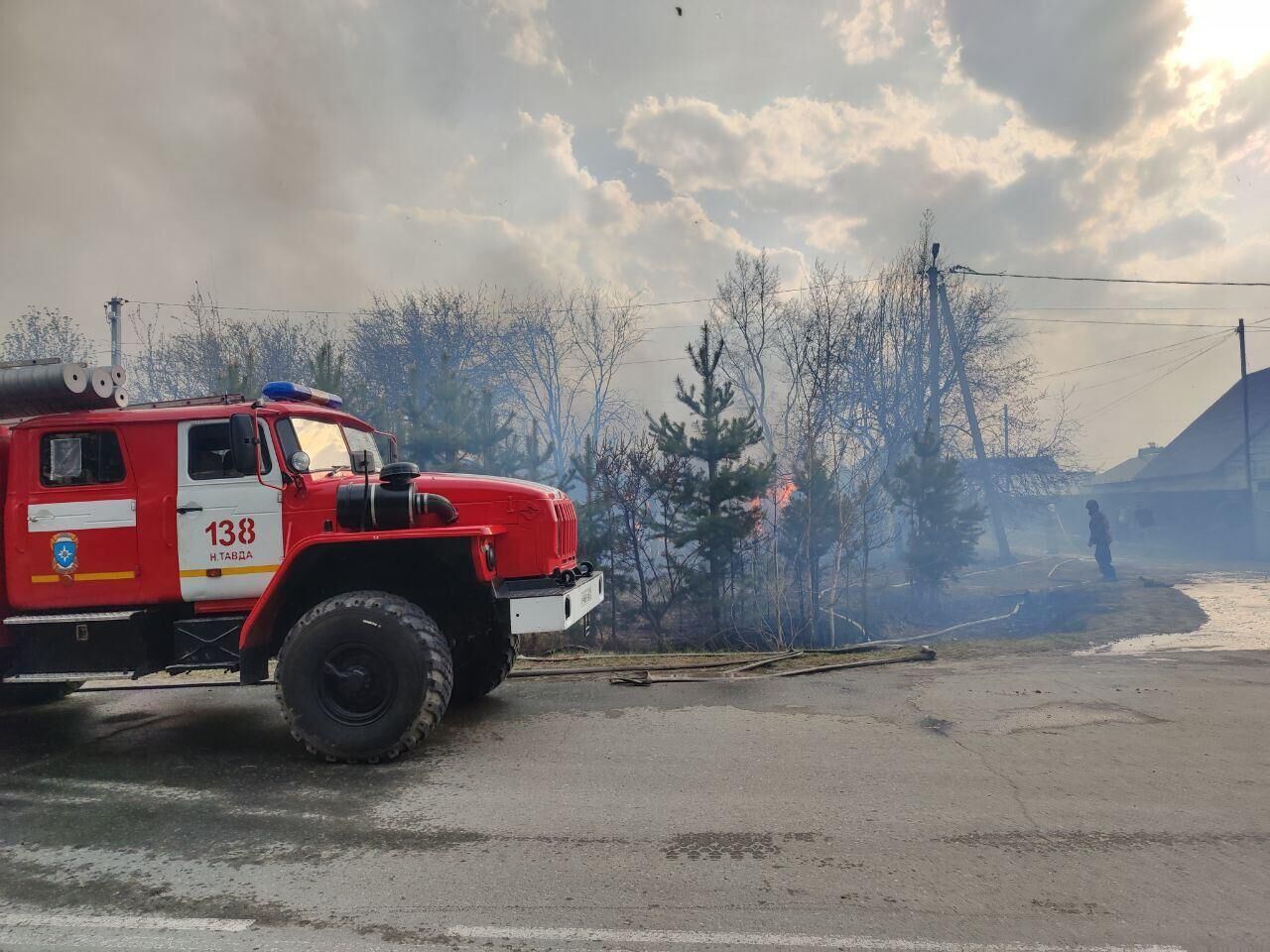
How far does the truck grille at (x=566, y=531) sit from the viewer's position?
577 centimetres

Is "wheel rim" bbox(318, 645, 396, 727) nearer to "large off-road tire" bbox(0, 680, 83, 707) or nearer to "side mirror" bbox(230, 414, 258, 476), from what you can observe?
"side mirror" bbox(230, 414, 258, 476)

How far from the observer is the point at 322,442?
5.91m

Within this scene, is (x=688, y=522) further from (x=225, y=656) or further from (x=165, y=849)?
(x=165, y=849)

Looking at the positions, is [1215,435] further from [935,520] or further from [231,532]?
[231,532]

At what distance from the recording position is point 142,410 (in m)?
5.55

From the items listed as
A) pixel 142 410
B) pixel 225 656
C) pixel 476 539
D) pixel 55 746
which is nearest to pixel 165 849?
pixel 225 656

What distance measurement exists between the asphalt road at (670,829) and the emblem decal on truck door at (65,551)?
137 centimetres

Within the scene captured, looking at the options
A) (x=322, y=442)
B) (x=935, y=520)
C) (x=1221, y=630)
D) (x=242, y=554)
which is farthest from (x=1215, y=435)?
(x=242, y=554)

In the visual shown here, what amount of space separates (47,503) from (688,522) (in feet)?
45.5

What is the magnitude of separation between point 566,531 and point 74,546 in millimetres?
3635

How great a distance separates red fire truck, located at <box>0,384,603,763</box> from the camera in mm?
4941

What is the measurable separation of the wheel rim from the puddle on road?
8.00 metres

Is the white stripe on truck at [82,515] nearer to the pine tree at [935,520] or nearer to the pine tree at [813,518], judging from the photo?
the pine tree at [813,518]

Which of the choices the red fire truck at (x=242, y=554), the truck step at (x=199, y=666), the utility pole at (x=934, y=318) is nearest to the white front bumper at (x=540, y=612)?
the red fire truck at (x=242, y=554)
